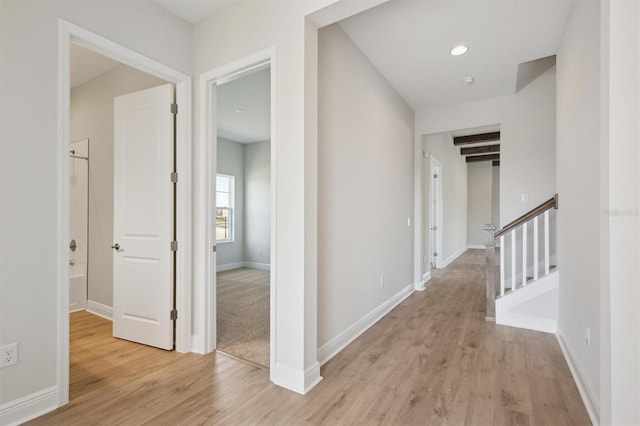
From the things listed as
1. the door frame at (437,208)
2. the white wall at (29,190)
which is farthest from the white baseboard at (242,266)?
the white wall at (29,190)

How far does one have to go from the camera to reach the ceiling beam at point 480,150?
788 cm

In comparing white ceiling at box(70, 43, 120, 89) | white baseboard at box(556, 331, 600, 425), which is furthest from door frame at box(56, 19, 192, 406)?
white baseboard at box(556, 331, 600, 425)

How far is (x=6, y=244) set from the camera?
5.40 ft

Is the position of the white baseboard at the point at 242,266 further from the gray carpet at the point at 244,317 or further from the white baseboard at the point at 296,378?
the white baseboard at the point at 296,378

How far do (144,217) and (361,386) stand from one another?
225cm

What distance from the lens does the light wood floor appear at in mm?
1757

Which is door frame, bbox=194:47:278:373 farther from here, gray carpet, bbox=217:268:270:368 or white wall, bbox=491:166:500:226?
white wall, bbox=491:166:500:226

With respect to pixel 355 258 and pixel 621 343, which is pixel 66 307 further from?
pixel 621 343

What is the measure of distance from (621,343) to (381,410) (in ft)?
4.02

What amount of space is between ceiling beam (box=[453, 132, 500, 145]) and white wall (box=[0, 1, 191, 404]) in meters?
7.00

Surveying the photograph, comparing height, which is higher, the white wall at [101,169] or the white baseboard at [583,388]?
the white wall at [101,169]

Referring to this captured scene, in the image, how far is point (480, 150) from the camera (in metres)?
8.12

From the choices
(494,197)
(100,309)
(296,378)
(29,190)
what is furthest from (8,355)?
(494,197)

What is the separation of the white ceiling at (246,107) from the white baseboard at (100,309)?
9.30 feet
